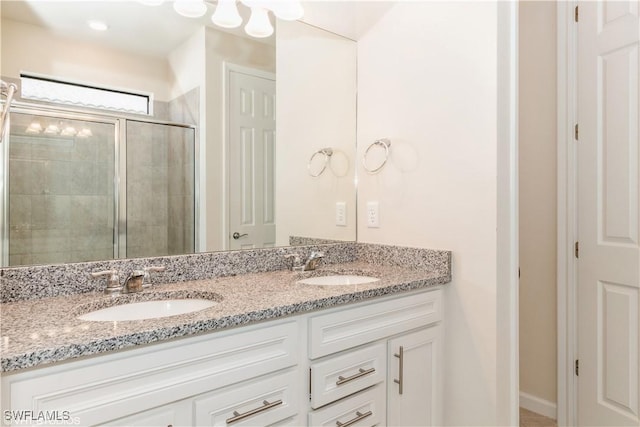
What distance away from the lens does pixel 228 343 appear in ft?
3.26

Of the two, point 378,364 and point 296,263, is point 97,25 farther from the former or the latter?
point 378,364

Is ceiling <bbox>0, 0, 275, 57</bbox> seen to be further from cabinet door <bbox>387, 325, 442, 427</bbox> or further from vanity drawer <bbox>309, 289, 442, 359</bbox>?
cabinet door <bbox>387, 325, 442, 427</bbox>

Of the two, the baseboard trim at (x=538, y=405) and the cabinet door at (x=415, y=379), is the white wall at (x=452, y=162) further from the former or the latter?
the baseboard trim at (x=538, y=405)

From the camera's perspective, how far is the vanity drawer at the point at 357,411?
1200 millimetres

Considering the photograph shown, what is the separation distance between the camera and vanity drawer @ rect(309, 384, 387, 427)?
1200 millimetres

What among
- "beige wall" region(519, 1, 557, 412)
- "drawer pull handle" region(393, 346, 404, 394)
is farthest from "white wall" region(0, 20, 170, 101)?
"beige wall" region(519, 1, 557, 412)

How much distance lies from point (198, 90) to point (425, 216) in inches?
43.1

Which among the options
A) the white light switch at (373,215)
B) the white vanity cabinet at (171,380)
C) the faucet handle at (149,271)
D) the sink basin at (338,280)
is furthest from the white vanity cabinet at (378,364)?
the faucet handle at (149,271)

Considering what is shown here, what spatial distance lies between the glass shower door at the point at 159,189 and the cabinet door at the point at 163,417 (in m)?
0.63

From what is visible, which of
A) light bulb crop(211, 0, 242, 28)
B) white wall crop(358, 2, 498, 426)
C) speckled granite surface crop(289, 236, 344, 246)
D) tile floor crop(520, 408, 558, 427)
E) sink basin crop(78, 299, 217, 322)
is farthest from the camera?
tile floor crop(520, 408, 558, 427)

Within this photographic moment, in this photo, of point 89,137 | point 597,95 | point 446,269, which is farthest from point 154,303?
point 597,95

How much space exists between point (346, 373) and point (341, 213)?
94 cm

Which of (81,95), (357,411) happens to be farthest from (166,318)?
(81,95)

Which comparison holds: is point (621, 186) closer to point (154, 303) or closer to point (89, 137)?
point (154, 303)
